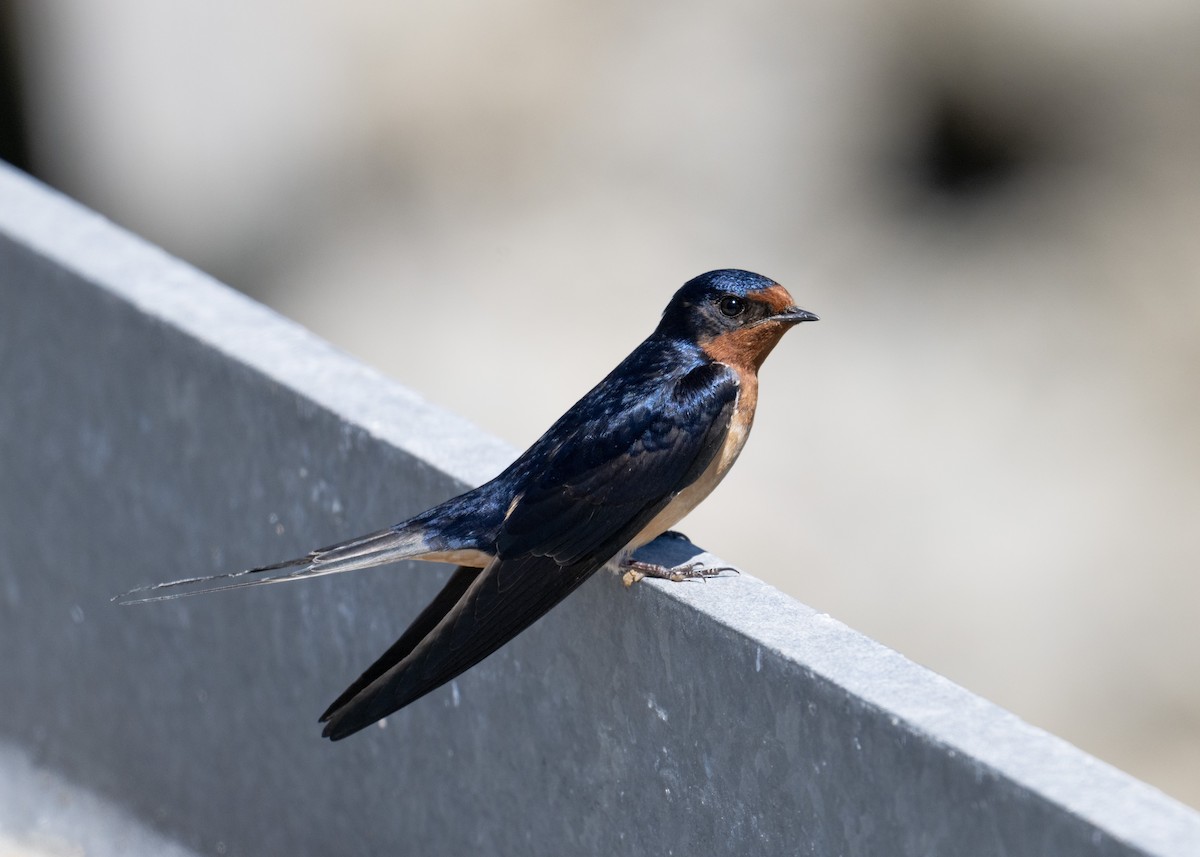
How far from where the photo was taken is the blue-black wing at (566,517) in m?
2.70

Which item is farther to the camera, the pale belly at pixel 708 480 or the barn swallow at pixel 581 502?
the pale belly at pixel 708 480

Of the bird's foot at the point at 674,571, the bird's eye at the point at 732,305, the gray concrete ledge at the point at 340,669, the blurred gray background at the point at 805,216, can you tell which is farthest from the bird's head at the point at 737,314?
the blurred gray background at the point at 805,216

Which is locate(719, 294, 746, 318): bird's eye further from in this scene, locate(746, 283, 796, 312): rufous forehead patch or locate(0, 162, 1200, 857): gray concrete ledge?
locate(0, 162, 1200, 857): gray concrete ledge

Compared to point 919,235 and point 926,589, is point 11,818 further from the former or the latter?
point 919,235

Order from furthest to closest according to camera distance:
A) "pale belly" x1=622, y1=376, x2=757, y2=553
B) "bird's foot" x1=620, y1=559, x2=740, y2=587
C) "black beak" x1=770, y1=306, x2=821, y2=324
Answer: "black beak" x1=770, y1=306, x2=821, y2=324, "pale belly" x1=622, y1=376, x2=757, y2=553, "bird's foot" x1=620, y1=559, x2=740, y2=587

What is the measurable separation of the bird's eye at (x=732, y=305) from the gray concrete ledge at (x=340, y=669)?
1.45 ft

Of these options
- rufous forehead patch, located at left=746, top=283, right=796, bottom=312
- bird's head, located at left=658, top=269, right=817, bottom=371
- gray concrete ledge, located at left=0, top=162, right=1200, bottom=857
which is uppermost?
rufous forehead patch, located at left=746, top=283, right=796, bottom=312

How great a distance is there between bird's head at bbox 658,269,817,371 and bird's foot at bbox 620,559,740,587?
21.5 inches

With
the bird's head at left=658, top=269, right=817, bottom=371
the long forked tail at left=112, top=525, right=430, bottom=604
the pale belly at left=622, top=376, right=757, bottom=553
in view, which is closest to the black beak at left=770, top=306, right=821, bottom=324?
the bird's head at left=658, top=269, right=817, bottom=371

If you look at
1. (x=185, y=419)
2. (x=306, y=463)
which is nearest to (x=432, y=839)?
(x=306, y=463)

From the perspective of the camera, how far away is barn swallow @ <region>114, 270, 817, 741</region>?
2723mm

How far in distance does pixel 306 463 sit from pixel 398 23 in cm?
511

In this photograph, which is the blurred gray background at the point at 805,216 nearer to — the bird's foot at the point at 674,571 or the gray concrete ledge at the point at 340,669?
the gray concrete ledge at the point at 340,669

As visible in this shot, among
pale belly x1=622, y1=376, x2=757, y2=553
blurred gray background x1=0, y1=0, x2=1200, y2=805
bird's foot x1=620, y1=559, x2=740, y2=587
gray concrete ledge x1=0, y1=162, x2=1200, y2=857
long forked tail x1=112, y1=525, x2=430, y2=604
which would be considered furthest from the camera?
blurred gray background x1=0, y1=0, x2=1200, y2=805
